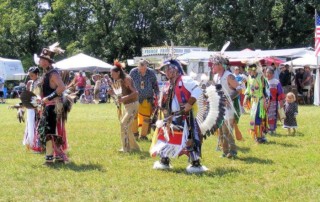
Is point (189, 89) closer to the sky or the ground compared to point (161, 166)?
closer to the sky

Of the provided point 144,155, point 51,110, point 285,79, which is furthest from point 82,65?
point 51,110

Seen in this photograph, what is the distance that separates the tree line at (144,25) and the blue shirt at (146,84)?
975 inches

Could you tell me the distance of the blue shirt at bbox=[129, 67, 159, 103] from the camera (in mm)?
10164

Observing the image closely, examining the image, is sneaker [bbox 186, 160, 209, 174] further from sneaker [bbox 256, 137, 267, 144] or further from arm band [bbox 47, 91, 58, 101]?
sneaker [bbox 256, 137, 267, 144]

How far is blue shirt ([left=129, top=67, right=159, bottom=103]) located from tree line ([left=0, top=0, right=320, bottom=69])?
24776 mm

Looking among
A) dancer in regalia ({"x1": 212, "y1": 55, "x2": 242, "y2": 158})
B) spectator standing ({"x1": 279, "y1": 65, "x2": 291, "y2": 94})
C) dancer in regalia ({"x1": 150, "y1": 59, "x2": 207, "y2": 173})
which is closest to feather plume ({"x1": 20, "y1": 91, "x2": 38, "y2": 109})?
dancer in regalia ({"x1": 150, "y1": 59, "x2": 207, "y2": 173})

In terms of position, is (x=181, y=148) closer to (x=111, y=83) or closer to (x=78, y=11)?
(x=111, y=83)

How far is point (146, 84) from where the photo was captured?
10156 millimetres

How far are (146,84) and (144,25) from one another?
31979mm

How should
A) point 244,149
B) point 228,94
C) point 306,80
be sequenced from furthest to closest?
point 306,80
point 244,149
point 228,94

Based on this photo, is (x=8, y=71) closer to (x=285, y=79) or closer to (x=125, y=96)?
(x=285, y=79)

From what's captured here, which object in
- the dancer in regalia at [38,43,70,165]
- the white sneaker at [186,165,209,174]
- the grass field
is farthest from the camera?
the dancer in regalia at [38,43,70,165]

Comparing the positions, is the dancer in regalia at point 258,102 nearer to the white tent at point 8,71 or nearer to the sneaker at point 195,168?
the sneaker at point 195,168

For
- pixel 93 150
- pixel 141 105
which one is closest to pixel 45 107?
pixel 93 150
